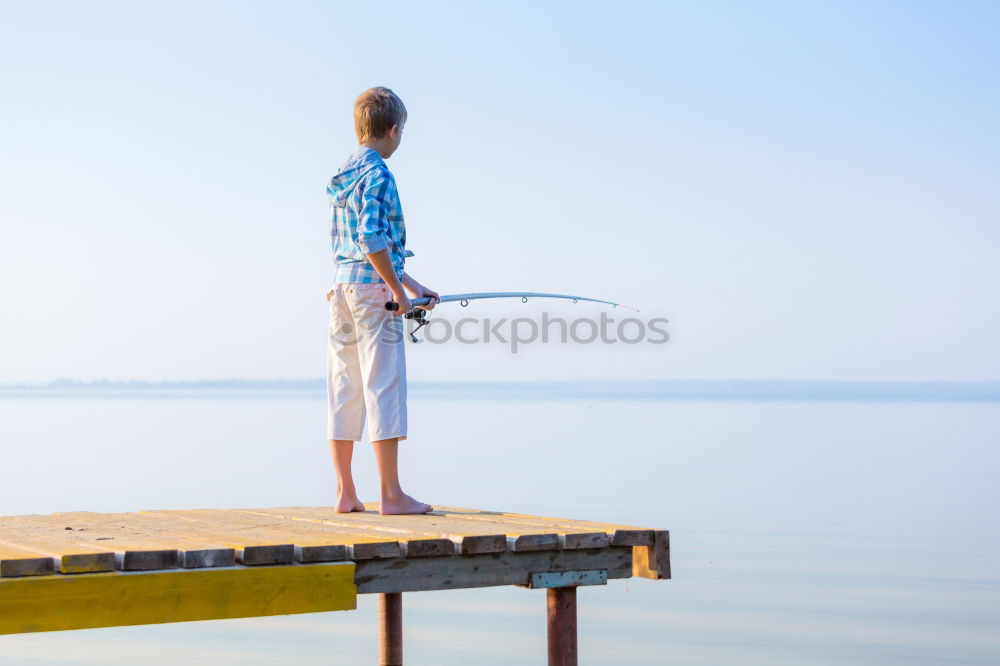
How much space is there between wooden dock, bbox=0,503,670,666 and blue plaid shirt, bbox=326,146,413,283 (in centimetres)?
102

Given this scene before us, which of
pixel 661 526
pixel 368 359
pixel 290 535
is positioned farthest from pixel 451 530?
pixel 661 526

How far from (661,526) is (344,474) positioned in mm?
8657

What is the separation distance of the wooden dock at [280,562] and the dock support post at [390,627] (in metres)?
0.98

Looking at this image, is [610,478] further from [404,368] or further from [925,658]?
[404,368]

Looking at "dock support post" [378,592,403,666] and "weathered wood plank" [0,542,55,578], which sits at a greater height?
"weathered wood plank" [0,542,55,578]

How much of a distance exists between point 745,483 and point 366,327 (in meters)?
13.5

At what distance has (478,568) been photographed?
4785 millimetres

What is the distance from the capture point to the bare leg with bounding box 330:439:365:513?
568 cm

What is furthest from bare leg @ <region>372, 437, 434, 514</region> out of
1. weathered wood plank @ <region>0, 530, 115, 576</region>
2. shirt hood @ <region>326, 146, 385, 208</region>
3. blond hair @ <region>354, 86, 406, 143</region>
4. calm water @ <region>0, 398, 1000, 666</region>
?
calm water @ <region>0, 398, 1000, 666</region>

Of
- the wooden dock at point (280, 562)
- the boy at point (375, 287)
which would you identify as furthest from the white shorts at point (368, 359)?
the wooden dock at point (280, 562)

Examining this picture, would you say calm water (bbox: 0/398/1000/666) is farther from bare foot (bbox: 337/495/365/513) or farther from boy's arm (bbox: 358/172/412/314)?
boy's arm (bbox: 358/172/412/314)

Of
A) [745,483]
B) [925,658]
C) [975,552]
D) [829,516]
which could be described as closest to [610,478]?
[745,483]

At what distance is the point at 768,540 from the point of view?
1292cm

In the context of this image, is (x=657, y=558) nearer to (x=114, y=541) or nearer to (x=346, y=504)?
(x=346, y=504)
